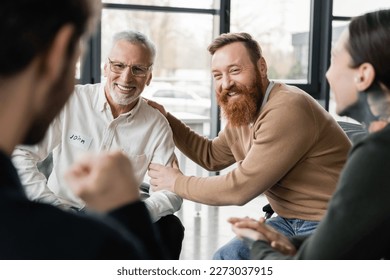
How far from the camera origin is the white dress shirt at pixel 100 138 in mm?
2639

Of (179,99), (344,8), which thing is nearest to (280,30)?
(344,8)

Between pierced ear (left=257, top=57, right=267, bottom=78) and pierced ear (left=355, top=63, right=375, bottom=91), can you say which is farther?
pierced ear (left=257, top=57, right=267, bottom=78)

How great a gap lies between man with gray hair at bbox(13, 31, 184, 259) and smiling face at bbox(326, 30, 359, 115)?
3.85 feet

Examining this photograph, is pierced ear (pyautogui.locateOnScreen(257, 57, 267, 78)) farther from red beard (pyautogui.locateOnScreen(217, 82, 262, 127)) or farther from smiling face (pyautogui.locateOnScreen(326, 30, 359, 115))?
smiling face (pyautogui.locateOnScreen(326, 30, 359, 115))

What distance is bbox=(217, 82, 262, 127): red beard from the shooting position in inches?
103

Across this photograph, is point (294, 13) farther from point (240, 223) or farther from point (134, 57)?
point (240, 223)

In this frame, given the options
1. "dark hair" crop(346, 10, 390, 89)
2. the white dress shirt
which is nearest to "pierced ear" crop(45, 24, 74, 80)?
"dark hair" crop(346, 10, 390, 89)

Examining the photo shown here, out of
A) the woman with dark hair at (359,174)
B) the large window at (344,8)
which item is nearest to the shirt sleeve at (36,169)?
the woman with dark hair at (359,174)

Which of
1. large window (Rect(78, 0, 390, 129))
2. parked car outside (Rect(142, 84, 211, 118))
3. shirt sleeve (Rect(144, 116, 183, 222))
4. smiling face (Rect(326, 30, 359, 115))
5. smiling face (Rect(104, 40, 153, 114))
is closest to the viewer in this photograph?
smiling face (Rect(326, 30, 359, 115))

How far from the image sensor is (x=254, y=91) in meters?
2.67

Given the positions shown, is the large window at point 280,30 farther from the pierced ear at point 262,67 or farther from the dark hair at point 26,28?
the dark hair at point 26,28

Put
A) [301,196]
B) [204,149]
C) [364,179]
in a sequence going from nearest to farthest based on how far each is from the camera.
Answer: [364,179]
[301,196]
[204,149]

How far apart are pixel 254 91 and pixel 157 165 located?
55 cm

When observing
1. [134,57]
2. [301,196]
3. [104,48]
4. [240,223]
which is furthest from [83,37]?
[104,48]
